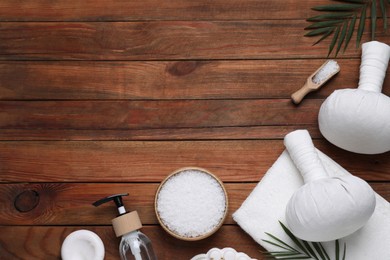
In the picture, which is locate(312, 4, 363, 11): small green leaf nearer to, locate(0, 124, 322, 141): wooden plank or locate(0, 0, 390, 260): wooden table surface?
locate(0, 0, 390, 260): wooden table surface

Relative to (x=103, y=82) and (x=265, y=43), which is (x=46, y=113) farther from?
(x=265, y=43)

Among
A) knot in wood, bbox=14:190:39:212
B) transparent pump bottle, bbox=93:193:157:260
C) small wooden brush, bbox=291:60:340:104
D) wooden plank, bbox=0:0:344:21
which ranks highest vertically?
wooden plank, bbox=0:0:344:21

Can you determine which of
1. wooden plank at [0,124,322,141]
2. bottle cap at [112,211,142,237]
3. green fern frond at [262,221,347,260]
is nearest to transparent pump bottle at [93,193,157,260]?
bottle cap at [112,211,142,237]

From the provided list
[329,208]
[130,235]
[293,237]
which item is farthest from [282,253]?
[130,235]

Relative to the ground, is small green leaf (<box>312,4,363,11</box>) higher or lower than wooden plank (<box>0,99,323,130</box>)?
higher

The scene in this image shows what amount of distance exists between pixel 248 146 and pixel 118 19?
1.42 ft

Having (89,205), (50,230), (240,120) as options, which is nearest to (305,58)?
(240,120)

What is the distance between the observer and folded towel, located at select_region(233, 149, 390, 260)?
1050 millimetres

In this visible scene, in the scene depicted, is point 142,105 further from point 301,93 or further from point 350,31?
point 350,31

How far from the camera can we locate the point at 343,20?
116cm

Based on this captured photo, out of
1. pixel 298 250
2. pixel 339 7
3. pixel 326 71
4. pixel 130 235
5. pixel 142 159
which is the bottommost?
pixel 298 250

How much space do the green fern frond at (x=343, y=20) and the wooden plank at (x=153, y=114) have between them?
15 cm

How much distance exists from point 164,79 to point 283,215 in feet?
1.34

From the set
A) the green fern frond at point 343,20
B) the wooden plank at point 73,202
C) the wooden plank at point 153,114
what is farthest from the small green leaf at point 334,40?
the wooden plank at point 73,202
